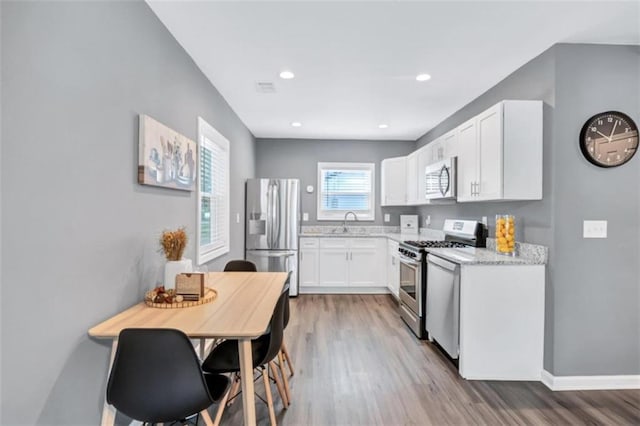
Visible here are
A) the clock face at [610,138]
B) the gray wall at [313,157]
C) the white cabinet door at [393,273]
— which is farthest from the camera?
the gray wall at [313,157]

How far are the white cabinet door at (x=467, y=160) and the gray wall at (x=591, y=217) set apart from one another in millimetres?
690

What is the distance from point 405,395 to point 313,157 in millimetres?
4190

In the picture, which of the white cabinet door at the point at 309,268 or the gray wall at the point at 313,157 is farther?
the gray wall at the point at 313,157

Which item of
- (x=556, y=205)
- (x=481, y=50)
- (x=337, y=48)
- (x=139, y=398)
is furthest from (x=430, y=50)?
(x=139, y=398)

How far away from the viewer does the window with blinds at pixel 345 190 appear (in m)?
5.93

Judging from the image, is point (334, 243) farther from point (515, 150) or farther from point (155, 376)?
point (155, 376)

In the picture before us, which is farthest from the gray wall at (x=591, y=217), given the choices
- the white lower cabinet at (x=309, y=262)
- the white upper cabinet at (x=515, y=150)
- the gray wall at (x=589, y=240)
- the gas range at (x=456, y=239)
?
the white lower cabinet at (x=309, y=262)

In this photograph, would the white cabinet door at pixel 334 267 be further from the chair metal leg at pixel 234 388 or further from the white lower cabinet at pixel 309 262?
the chair metal leg at pixel 234 388

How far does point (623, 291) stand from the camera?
2574 millimetres

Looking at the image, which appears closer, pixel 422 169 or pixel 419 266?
pixel 419 266

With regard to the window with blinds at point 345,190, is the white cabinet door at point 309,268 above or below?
below


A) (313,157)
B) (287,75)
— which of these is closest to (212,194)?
(287,75)

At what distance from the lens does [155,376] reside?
4.45 feet

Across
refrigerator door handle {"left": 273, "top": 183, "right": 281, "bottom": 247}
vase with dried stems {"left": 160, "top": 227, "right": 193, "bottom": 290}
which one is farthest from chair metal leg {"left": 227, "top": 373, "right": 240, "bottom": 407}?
refrigerator door handle {"left": 273, "top": 183, "right": 281, "bottom": 247}
